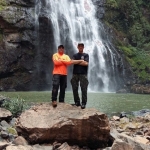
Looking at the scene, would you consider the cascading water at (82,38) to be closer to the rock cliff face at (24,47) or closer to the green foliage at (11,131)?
the rock cliff face at (24,47)

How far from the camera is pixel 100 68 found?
33.8m

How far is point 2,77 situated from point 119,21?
1948 cm

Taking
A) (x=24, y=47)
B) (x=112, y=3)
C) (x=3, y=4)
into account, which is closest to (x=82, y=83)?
(x=24, y=47)

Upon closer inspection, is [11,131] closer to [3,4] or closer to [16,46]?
[16,46]

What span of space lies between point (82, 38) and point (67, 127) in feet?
91.8

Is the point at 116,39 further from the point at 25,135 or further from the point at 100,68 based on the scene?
the point at 25,135

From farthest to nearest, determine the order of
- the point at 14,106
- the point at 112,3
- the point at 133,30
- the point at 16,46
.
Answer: the point at 133,30 < the point at 112,3 < the point at 16,46 < the point at 14,106

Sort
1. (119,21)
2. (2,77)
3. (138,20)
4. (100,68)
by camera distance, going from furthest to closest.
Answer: (138,20), (119,21), (100,68), (2,77)

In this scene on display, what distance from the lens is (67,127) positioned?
6781 mm

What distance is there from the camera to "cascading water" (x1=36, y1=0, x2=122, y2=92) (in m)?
32.1

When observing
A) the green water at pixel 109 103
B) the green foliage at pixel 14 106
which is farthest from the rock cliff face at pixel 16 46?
the green foliage at pixel 14 106

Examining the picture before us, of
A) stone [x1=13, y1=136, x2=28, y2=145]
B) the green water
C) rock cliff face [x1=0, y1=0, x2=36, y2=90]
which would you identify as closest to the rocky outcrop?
stone [x1=13, y1=136, x2=28, y2=145]

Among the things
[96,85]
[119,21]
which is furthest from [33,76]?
[119,21]

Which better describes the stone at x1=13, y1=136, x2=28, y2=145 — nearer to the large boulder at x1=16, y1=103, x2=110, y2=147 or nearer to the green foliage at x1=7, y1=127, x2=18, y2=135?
the large boulder at x1=16, y1=103, x2=110, y2=147
